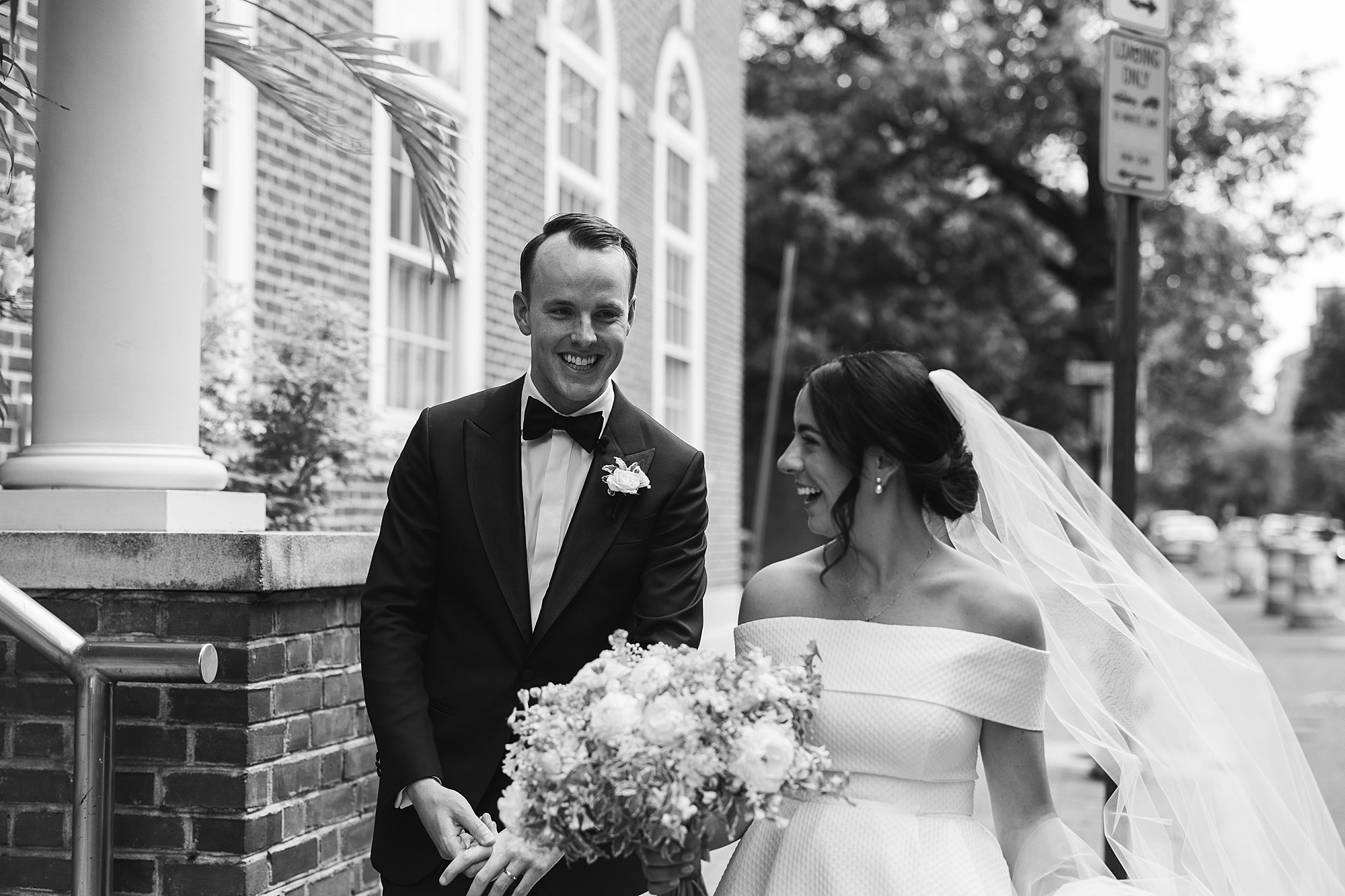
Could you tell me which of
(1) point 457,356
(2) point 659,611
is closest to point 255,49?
(2) point 659,611

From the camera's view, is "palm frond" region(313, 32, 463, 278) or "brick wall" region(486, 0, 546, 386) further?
"brick wall" region(486, 0, 546, 386)

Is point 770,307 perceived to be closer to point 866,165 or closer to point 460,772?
point 866,165

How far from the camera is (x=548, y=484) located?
313cm

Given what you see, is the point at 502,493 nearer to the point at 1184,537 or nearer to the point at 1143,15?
the point at 1143,15

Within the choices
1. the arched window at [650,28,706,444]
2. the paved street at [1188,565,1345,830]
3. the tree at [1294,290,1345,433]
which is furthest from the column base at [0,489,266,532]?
the tree at [1294,290,1345,433]

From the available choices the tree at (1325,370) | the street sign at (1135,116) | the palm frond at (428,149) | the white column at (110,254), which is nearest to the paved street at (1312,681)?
the street sign at (1135,116)

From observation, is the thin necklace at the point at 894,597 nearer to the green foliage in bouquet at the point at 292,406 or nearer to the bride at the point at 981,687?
the bride at the point at 981,687

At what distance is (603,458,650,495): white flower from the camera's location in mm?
2994

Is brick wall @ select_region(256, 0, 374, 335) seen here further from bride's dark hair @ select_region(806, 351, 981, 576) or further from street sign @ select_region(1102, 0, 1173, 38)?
bride's dark hair @ select_region(806, 351, 981, 576)

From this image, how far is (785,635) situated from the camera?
318 centimetres

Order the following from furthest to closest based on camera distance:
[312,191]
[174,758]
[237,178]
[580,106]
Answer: [580,106]
[312,191]
[237,178]
[174,758]

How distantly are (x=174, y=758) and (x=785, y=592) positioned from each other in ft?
5.00

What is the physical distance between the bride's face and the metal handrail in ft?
4.29

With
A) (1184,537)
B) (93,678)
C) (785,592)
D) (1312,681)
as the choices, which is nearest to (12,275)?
(93,678)
